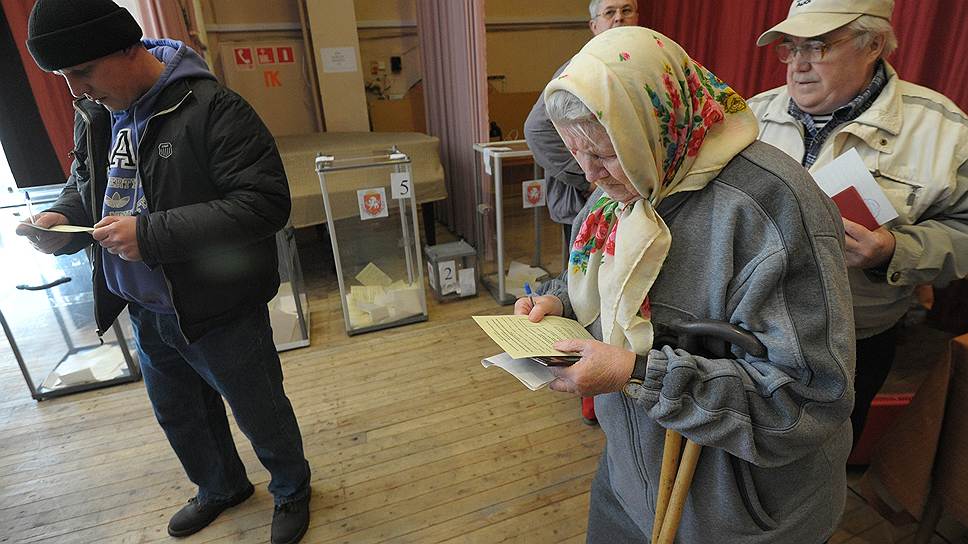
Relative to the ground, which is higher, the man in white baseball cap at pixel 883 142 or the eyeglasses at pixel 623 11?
the eyeglasses at pixel 623 11

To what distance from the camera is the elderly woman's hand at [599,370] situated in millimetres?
763

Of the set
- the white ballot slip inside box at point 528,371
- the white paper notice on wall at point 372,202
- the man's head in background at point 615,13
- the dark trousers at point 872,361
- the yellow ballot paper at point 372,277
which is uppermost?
the man's head in background at point 615,13

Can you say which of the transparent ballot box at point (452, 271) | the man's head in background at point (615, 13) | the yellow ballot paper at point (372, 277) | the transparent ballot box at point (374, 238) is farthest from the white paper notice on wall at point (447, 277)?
the man's head in background at point (615, 13)

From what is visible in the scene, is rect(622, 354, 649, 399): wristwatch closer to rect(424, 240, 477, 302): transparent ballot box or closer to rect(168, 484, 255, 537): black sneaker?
rect(168, 484, 255, 537): black sneaker

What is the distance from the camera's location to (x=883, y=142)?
1.18 m

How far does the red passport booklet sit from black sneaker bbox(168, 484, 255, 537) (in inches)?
82.7

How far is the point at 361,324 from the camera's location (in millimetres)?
2990

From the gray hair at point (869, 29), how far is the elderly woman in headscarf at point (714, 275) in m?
0.67

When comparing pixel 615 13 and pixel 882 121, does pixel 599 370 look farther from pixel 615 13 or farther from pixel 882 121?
pixel 615 13

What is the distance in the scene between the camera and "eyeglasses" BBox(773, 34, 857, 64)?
1.19 metres

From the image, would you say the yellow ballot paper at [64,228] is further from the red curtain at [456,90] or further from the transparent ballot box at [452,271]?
the red curtain at [456,90]

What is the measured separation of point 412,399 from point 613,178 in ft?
Answer: 6.01

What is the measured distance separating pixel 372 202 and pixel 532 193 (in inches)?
40.5

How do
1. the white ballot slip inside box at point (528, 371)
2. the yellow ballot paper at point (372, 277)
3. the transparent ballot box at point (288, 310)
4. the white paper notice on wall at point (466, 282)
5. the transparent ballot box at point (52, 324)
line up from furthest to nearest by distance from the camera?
the white paper notice on wall at point (466, 282) → the yellow ballot paper at point (372, 277) → the transparent ballot box at point (288, 310) → the transparent ballot box at point (52, 324) → the white ballot slip inside box at point (528, 371)
